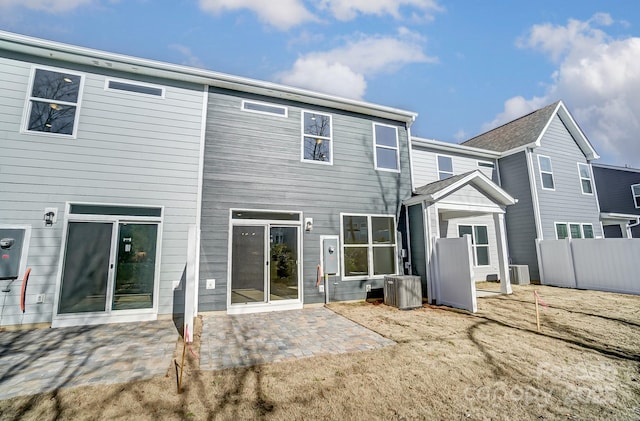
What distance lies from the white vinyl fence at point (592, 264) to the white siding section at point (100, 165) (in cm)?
1303

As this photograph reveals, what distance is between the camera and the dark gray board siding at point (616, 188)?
17.3m

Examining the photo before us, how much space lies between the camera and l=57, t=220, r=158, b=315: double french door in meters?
5.79

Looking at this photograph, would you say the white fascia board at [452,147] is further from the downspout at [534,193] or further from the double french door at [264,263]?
the double french door at [264,263]

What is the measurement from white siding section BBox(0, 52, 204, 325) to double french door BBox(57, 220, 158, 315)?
0.75 ft

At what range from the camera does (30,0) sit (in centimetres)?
637

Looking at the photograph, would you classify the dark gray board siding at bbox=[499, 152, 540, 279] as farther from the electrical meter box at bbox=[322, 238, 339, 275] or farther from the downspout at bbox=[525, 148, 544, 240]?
the electrical meter box at bbox=[322, 238, 339, 275]

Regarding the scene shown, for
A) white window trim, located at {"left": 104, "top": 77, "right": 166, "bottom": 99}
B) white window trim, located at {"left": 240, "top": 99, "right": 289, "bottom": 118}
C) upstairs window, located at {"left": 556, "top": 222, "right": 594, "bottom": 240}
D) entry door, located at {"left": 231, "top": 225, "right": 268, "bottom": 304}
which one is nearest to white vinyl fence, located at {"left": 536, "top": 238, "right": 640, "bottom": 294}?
upstairs window, located at {"left": 556, "top": 222, "right": 594, "bottom": 240}

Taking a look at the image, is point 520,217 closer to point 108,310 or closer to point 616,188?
point 616,188

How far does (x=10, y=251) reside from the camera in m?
5.46

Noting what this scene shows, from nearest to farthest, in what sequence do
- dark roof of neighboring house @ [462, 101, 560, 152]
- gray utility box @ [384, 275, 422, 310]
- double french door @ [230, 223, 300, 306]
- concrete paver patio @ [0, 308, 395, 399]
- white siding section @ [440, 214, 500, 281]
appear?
concrete paver patio @ [0, 308, 395, 399], double french door @ [230, 223, 300, 306], gray utility box @ [384, 275, 422, 310], white siding section @ [440, 214, 500, 281], dark roof of neighboring house @ [462, 101, 560, 152]

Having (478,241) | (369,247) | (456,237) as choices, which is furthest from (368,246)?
(478,241)

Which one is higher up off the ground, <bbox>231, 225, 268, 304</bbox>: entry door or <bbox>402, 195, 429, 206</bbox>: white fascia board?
<bbox>402, 195, 429, 206</bbox>: white fascia board

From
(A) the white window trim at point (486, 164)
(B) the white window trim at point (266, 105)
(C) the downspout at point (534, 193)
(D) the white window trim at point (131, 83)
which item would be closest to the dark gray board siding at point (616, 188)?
(C) the downspout at point (534, 193)

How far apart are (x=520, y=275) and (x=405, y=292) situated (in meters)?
6.91
